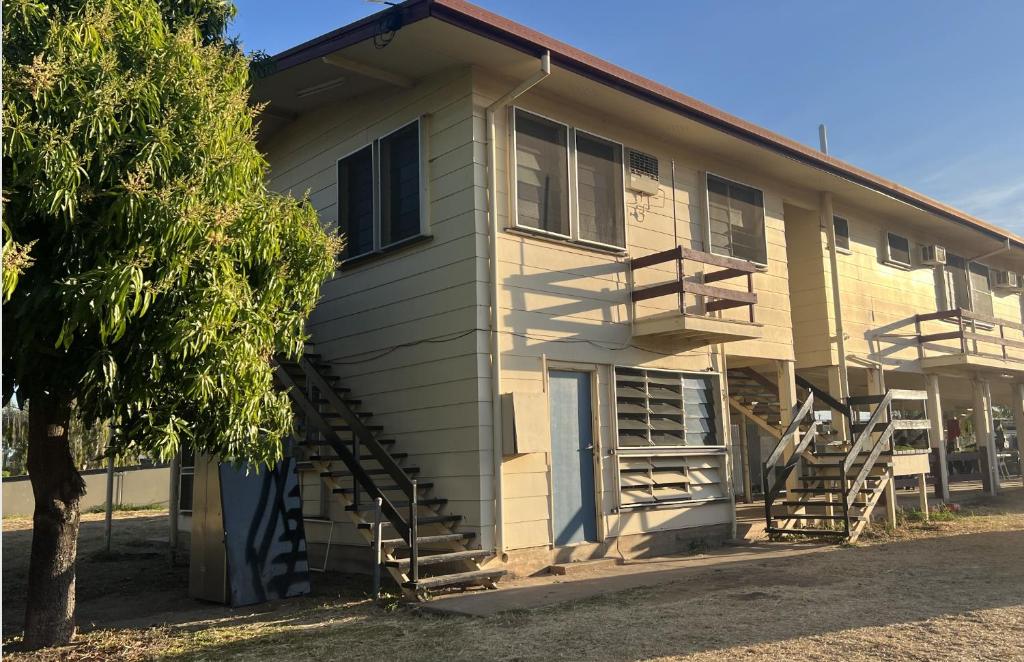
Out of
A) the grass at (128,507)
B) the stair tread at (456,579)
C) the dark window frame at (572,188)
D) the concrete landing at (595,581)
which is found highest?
the dark window frame at (572,188)

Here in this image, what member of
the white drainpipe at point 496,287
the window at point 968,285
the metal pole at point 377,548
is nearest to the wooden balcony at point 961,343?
the window at point 968,285

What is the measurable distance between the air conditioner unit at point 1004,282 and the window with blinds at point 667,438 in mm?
11966

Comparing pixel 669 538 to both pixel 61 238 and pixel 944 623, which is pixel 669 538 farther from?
pixel 61 238

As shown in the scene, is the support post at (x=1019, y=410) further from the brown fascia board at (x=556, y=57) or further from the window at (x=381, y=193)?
the window at (x=381, y=193)

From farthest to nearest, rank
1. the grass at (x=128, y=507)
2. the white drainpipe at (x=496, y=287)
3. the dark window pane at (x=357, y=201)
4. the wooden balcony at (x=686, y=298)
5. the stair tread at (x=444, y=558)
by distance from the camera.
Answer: the grass at (x=128, y=507) < the dark window pane at (x=357, y=201) < the wooden balcony at (x=686, y=298) < the white drainpipe at (x=496, y=287) < the stair tread at (x=444, y=558)

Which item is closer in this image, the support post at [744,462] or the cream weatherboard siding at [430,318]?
the cream weatherboard siding at [430,318]

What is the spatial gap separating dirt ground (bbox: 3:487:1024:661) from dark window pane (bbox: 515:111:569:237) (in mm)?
4431

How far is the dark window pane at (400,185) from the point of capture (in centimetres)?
1078

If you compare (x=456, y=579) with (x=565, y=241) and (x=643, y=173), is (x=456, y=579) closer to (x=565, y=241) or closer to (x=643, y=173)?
(x=565, y=241)

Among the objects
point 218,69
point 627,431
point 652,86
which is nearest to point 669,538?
point 627,431

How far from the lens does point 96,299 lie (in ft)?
17.4

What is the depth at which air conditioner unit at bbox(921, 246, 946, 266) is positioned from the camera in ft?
58.2

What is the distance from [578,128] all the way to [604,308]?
233 centimetres

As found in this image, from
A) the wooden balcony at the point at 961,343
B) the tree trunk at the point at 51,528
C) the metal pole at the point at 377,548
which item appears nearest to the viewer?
the tree trunk at the point at 51,528
